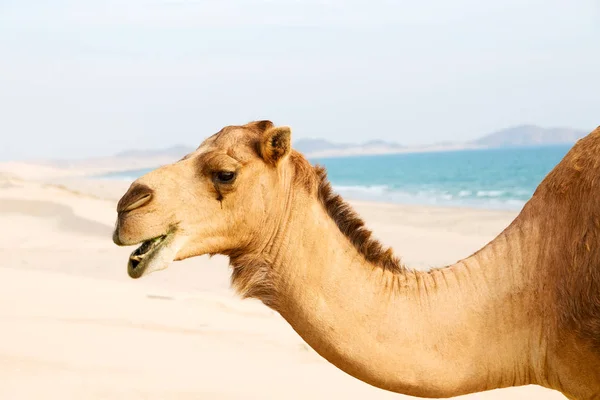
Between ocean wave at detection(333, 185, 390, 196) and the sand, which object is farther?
ocean wave at detection(333, 185, 390, 196)

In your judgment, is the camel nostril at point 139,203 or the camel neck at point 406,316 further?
the camel neck at point 406,316

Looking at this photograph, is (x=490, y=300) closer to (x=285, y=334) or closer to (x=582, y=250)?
(x=582, y=250)

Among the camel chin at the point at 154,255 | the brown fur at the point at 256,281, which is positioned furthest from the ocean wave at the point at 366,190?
the camel chin at the point at 154,255

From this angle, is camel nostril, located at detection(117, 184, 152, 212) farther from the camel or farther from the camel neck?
the camel neck

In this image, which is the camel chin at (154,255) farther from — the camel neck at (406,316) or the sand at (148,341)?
the sand at (148,341)

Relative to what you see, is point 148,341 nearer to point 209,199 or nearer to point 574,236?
point 209,199

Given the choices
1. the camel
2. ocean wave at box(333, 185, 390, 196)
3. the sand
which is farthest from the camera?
ocean wave at box(333, 185, 390, 196)

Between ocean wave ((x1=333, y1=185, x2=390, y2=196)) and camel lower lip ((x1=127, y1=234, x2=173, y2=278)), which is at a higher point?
ocean wave ((x1=333, y1=185, x2=390, y2=196))

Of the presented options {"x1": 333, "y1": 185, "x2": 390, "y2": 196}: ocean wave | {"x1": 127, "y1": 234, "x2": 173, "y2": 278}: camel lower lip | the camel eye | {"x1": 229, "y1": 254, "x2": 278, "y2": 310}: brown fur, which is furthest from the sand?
{"x1": 333, "y1": 185, "x2": 390, "y2": 196}: ocean wave

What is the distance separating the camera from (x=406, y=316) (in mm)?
3922

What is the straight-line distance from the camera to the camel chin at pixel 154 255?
Result: 3.68 m

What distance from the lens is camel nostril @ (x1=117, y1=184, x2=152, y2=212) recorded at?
12.0 feet

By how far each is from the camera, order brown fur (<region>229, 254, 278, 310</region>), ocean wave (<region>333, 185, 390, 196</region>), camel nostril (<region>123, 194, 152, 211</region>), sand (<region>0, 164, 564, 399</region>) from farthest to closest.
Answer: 1. ocean wave (<region>333, 185, 390, 196</region>)
2. sand (<region>0, 164, 564, 399</region>)
3. brown fur (<region>229, 254, 278, 310</region>)
4. camel nostril (<region>123, 194, 152, 211</region>)

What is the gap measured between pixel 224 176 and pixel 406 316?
111cm
